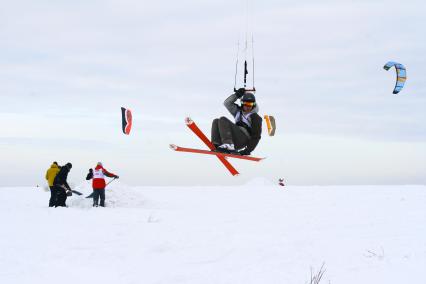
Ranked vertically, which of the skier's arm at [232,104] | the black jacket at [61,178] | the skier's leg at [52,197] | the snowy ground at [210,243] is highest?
the skier's arm at [232,104]

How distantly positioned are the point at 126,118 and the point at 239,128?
209 centimetres

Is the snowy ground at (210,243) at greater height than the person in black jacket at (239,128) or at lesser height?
lesser

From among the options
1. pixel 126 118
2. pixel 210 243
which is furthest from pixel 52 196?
pixel 126 118

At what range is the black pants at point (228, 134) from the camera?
9.04 metres

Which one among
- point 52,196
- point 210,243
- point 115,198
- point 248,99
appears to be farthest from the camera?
point 115,198

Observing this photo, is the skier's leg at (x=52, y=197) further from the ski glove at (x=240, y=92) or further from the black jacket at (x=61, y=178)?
the ski glove at (x=240, y=92)

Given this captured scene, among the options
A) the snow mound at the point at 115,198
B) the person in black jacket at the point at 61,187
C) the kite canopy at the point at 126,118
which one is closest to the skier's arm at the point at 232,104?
the kite canopy at the point at 126,118

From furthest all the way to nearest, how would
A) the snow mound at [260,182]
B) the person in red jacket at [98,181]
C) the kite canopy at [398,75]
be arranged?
the snow mound at [260,182]
the person in red jacket at [98,181]
the kite canopy at [398,75]

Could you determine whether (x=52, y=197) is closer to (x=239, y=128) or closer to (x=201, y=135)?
(x=201, y=135)

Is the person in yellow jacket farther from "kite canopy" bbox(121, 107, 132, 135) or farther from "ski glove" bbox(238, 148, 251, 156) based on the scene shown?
"ski glove" bbox(238, 148, 251, 156)

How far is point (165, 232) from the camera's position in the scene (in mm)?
11984

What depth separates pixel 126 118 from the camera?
8.94m

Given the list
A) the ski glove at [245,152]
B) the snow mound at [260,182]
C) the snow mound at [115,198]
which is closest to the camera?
the ski glove at [245,152]

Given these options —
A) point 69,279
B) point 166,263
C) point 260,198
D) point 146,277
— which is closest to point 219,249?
point 166,263
